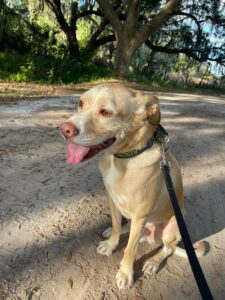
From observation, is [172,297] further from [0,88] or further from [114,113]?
[0,88]

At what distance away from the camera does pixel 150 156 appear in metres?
2.43

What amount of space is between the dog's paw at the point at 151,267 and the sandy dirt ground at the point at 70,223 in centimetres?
4

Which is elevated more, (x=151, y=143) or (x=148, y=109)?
(x=148, y=109)

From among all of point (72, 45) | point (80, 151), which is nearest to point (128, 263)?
point (80, 151)

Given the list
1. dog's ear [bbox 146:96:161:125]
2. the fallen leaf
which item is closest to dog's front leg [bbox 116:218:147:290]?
the fallen leaf

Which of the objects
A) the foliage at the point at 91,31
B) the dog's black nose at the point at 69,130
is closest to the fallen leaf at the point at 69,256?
the dog's black nose at the point at 69,130

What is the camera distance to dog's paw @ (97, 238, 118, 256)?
114 inches

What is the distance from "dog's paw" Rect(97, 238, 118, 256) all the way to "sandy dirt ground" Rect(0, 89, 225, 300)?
49 mm

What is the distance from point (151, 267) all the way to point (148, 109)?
1231 mm

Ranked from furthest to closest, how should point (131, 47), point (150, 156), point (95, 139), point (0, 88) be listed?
point (131, 47)
point (0, 88)
point (150, 156)
point (95, 139)

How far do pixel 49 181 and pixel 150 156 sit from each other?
1654 millimetres

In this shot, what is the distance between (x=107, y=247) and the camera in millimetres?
2924

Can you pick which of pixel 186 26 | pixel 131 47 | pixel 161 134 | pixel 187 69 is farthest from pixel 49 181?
pixel 187 69

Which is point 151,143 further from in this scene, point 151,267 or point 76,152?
point 151,267
